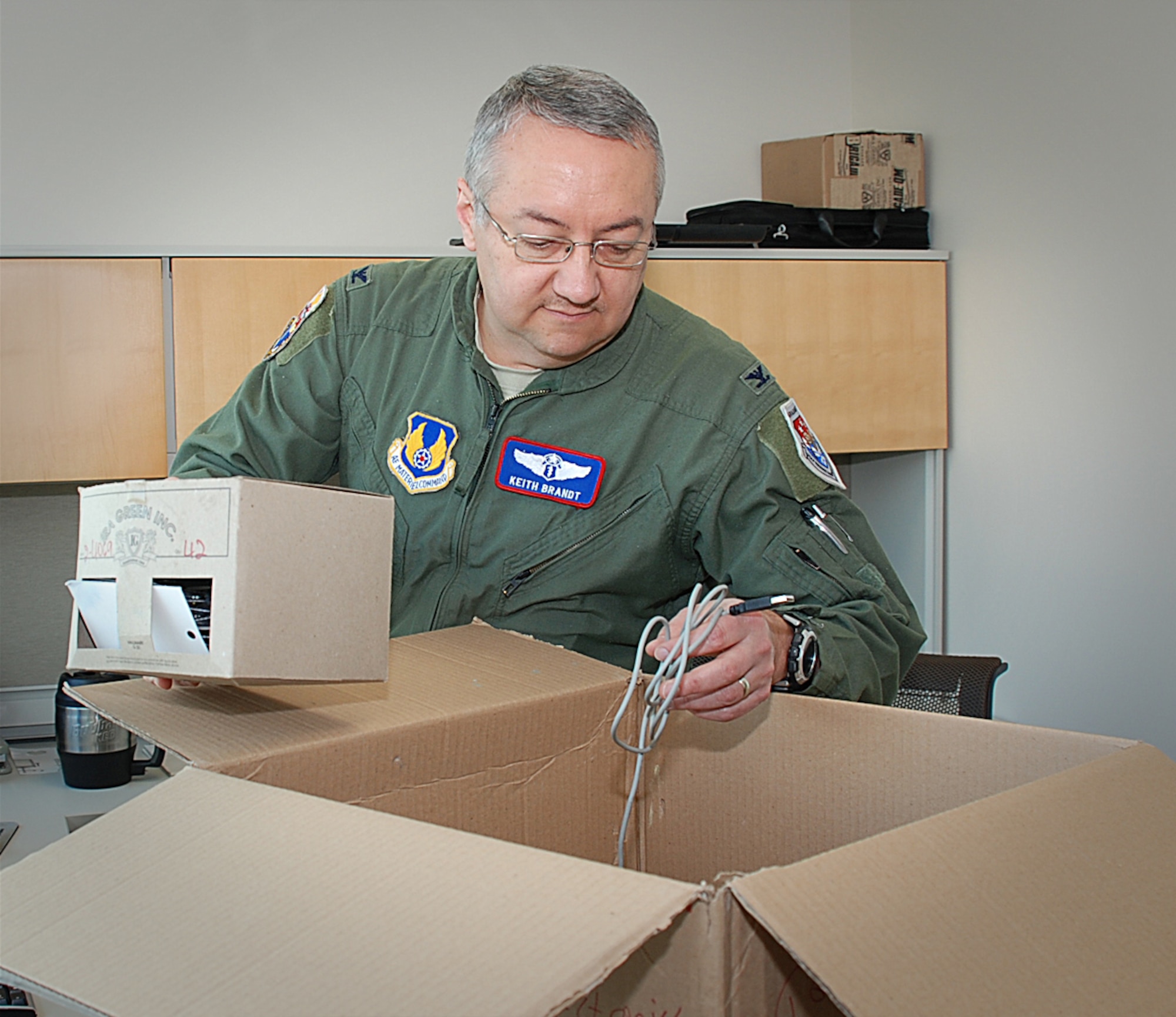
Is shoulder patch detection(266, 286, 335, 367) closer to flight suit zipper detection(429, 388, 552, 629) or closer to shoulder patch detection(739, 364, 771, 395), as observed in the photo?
flight suit zipper detection(429, 388, 552, 629)

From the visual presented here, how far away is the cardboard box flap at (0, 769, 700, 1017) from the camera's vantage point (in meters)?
0.43

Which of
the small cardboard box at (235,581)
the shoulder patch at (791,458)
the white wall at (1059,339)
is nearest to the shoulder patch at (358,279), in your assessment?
the shoulder patch at (791,458)

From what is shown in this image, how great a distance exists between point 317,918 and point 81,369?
5.46 feet

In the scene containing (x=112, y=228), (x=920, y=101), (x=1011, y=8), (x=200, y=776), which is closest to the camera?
(x=200, y=776)

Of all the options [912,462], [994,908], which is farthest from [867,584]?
[912,462]

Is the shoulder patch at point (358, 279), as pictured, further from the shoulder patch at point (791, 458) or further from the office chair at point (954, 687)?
the office chair at point (954, 687)

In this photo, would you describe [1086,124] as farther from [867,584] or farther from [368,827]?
[368,827]

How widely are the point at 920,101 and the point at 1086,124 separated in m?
0.57

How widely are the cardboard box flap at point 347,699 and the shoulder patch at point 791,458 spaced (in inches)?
13.8

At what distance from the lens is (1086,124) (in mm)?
1925

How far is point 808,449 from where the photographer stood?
1.22 meters

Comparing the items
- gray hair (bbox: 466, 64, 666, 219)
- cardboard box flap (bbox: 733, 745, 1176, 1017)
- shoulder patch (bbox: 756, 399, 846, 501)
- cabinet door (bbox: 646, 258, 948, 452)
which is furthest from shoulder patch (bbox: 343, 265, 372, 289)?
cardboard box flap (bbox: 733, 745, 1176, 1017)

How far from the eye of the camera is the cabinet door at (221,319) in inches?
76.9

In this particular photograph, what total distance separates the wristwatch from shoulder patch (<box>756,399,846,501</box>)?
0.75 feet
